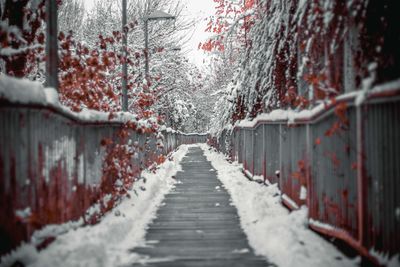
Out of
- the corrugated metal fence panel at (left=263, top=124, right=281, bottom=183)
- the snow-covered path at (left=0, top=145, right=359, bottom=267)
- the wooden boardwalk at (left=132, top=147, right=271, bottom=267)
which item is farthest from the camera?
the corrugated metal fence panel at (left=263, top=124, right=281, bottom=183)

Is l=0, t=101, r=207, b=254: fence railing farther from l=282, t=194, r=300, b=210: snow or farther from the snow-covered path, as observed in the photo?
l=282, t=194, r=300, b=210: snow

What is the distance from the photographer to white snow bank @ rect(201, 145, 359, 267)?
5348 mm

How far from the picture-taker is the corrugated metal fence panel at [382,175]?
409cm

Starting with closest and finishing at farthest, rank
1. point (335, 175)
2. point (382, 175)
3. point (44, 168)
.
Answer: point (382, 175) < point (44, 168) < point (335, 175)

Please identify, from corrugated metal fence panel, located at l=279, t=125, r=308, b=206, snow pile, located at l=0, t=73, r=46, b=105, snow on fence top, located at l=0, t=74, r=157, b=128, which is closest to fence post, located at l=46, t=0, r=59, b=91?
snow on fence top, located at l=0, t=74, r=157, b=128

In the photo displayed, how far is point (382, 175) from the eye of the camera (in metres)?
4.35

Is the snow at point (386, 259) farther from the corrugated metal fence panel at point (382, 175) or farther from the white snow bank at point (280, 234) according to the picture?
the white snow bank at point (280, 234)

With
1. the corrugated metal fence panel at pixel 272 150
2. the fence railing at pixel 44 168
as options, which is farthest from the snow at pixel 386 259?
the corrugated metal fence panel at pixel 272 150

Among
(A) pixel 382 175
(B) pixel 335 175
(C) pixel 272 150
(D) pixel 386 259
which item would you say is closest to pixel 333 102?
(B) pixel 335 175

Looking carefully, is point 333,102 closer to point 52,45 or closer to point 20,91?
point 20,91

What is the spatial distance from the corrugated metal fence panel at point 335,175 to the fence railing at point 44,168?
3.14 metres

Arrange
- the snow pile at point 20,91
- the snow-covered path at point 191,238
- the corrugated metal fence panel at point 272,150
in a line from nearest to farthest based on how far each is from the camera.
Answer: the snow pile at point 20,91, the snow-covered path at point 191,238, the corrugated metal fence panel at point 272,150

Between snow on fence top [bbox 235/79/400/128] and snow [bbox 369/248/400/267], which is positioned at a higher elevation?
snow on fence top [bbox 235/79/400/128]

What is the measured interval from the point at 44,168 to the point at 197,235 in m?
2.54
